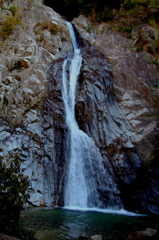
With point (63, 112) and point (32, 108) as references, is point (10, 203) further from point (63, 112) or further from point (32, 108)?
point (63, 112)

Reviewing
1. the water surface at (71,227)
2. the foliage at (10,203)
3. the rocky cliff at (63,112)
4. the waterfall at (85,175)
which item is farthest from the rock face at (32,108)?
the foliage at (10,203)

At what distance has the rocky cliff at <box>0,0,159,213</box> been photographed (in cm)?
1556

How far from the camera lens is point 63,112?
18.6 m

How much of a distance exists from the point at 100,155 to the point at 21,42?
14.6 metres

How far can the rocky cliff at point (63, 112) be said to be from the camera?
15562mm

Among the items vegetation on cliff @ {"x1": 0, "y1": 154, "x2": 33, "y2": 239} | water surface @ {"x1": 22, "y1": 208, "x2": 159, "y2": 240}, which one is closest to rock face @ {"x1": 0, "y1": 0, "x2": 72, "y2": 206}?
water surface @ {"x1": 22, "y1": 208, "x2": 159, "y2": 240}

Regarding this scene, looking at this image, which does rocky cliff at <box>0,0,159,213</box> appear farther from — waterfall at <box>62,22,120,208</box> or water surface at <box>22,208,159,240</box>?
water surface at <box>22,208,159,240</box>

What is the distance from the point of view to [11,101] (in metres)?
17.6

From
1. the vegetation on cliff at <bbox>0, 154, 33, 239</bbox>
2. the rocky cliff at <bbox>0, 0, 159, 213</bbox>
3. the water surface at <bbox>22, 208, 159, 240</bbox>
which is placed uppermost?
the rocky cliff at <bbox>0, 0, 159, 213</bbox>

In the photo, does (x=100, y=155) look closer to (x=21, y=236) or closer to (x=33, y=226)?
(x=33, y=226)

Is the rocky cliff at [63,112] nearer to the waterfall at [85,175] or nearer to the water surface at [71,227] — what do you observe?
the waterfall at [85,175]

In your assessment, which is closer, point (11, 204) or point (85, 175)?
point (11, 204)

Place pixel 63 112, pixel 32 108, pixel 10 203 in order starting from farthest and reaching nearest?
pixel 63 112
pixel 32 108
pixel 10 203

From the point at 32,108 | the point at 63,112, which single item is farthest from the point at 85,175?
the point at 32,108
